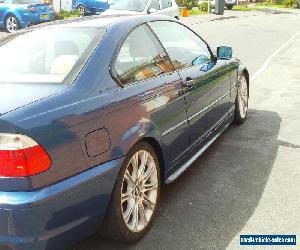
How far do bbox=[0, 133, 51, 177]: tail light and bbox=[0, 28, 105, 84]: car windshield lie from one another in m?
0.64

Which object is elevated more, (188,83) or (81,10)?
(188,83)

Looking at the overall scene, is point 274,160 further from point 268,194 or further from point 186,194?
point 186,194

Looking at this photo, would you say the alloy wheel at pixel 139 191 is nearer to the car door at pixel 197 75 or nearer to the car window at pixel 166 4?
the car door at pixel 197 75

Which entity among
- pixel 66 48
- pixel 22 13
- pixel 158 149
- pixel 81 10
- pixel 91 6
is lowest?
pixel 81 10

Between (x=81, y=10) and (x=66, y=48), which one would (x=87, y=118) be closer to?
(x=66, y=48)

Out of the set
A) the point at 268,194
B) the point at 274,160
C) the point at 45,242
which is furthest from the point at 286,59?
the point at 45,242

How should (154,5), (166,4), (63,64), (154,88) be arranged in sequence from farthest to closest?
Result: 1. (166,4)
2. (154,5)
3. (154,88)
4. (63,64)

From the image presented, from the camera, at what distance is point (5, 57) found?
3.43 m

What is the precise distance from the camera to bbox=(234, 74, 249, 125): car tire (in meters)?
5.89

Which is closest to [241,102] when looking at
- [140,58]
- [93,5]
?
[140,58]

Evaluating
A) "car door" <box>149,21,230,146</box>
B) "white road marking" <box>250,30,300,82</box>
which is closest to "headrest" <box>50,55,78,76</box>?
"car door" <box>149,21,230,146</box>

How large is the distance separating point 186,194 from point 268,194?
2.35ft

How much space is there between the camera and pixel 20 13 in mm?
18203

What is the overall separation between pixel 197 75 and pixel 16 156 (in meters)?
2.24
